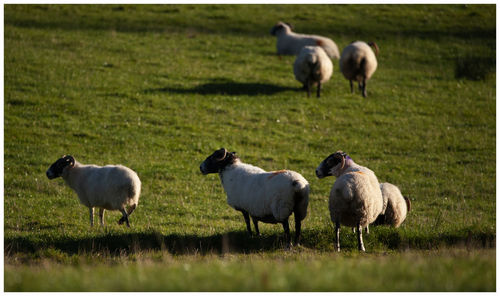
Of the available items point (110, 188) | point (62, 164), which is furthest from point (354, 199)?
point (62, 164)

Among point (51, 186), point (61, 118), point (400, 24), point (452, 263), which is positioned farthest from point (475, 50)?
point (452, 263)

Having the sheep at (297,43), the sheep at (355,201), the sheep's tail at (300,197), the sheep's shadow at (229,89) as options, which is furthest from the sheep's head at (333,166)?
the sheep at (297,43)

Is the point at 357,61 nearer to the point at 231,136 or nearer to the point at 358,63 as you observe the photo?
the point at 358,63

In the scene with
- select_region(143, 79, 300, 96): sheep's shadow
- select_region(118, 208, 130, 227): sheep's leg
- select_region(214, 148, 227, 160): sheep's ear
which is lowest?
select_region(118, 208, 130, 227): sheep's leg

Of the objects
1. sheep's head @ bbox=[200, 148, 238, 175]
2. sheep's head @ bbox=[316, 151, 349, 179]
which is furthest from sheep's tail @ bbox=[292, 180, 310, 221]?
sheep's head @ bbox=[200, 148, 238, 175]

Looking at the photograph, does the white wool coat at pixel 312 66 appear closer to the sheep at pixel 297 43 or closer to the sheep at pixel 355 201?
the sheep at pixel 297 43

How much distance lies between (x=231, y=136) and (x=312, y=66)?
208 inches

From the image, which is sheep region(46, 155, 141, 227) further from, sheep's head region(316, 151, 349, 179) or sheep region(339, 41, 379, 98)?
sheep region(339, 41, 379, 98)

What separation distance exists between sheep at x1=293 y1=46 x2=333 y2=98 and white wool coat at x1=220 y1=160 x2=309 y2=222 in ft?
40.2

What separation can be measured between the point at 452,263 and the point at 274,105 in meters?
16.7

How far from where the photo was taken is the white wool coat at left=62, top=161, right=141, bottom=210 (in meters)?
11.6

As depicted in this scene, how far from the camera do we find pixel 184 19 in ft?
111

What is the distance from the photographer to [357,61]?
23422 mm

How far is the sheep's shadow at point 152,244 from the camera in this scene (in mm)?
9773
